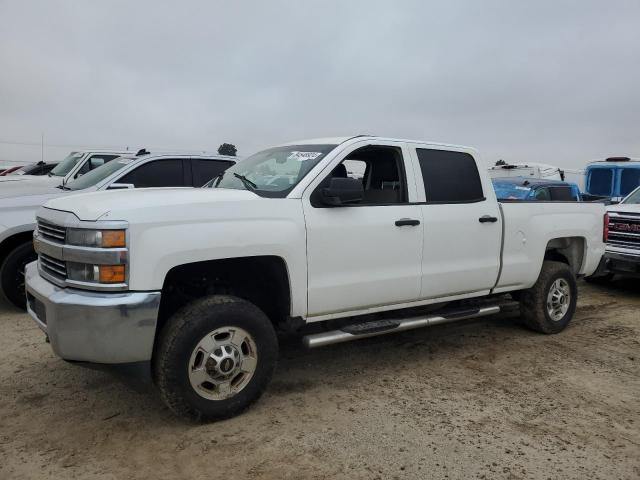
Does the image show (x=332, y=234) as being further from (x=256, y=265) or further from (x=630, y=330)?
(x=630, y=330)

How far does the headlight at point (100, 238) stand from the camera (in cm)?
307

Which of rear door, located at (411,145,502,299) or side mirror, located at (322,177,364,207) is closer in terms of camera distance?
side mirror, located at (322,177,364,207)

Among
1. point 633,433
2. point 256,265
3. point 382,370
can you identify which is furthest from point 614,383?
point 256,265

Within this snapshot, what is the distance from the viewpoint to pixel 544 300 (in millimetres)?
5574

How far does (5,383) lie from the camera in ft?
13.5

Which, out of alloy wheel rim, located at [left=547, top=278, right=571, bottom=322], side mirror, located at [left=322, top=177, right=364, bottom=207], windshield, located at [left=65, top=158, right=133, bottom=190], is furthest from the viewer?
windshield, located at [left=65, top=158, right=133, bottom=190]

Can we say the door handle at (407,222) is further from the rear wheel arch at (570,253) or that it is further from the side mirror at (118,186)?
the side mirror at (118,186)

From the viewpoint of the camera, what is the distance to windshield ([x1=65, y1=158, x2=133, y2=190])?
688cm

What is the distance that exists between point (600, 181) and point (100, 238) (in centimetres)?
1527

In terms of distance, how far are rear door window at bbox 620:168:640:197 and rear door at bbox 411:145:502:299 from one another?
1140 centimetres

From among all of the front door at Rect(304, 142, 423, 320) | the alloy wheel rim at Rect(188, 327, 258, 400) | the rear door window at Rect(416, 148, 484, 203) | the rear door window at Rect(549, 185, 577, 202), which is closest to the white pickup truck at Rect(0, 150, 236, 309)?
the front door at Rect(304, 142, 423, 320)

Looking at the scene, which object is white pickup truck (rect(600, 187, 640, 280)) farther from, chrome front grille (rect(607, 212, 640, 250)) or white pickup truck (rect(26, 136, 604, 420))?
white pickup truck (rect(26, 136, 604, 420))

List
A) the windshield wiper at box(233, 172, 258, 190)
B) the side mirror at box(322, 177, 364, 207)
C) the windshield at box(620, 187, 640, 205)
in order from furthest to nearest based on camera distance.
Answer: the windshield at box(620, 187, 640, 205) < the windshield wiper at box(233, 172, 258, 190) < the side mirror at box(322, 177, 364, 207)

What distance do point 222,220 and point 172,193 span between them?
452 millimetres
